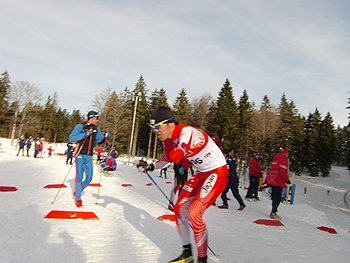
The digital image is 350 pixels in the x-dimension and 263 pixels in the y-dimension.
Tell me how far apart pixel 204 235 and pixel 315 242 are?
10.2ft

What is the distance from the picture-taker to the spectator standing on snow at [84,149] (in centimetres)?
534

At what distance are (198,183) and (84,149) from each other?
356 centimetres

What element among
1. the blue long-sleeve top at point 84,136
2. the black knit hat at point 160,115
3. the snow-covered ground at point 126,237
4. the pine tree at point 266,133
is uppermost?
the pine tree at point 266,133

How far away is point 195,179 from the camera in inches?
122

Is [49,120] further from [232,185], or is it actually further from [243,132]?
[232,185]

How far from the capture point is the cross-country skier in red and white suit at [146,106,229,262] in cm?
272

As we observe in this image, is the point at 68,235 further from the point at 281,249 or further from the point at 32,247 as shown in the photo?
the point at 281,249

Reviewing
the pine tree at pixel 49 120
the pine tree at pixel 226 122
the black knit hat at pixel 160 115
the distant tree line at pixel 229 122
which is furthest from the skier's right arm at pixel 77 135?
the pine tree at pixel 49 120

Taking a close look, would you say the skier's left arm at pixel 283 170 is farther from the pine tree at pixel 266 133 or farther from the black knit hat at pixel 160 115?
the pine tree at pixel 266 133

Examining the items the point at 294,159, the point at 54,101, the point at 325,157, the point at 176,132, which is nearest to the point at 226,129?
the point at 294,159

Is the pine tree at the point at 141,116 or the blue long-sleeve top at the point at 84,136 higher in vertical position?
the pine tree at the point at 141,116

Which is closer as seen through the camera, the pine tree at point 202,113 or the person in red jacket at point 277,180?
the person in red jacket at point 277,180

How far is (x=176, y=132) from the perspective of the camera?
2953mm

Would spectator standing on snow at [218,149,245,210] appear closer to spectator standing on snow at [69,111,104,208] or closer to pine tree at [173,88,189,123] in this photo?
spectator standing on snow at [69,111,104,208]
